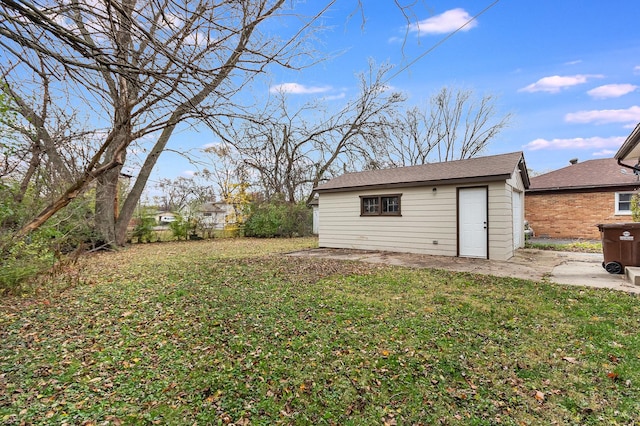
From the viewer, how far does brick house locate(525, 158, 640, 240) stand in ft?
39.7

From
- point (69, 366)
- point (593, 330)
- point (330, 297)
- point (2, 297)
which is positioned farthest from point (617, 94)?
point (2, 297)

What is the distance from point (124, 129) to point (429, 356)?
402cm

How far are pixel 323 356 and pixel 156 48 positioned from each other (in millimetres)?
2751

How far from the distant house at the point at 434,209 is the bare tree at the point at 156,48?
683 centimetres

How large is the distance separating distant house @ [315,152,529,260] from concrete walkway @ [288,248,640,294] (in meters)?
0.47

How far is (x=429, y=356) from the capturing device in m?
2.70

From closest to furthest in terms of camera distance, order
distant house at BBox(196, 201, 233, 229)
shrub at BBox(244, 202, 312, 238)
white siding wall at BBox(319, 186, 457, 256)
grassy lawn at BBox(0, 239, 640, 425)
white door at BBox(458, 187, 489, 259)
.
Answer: grassy lawn at BBox(0, 239, 640, 425), white door at BBox(458, 187, 489, 259), white siding wall at BBox(319, 186, 457, 256), distant house at BBox(196, 201, 233, 229), shrub at BBox(244, 202, 312, 238)

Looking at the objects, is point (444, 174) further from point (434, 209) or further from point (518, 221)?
point (518, 221)

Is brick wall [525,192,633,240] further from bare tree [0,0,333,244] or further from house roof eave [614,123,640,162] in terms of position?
bare tree [0,0,333,244]

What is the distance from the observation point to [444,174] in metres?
8.50

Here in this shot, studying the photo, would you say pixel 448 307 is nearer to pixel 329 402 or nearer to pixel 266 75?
pixel 329 402

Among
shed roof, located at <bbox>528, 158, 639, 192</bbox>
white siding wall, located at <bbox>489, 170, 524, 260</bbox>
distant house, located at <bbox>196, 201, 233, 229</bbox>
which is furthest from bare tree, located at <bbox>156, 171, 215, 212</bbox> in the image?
shed roof, located at <bbox>528, 158, 639, 192</bbox>

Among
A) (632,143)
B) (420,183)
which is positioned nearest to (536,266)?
(632,143)

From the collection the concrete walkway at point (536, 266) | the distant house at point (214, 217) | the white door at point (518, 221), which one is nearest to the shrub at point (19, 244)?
the concrete walkway at point (536, 266)
